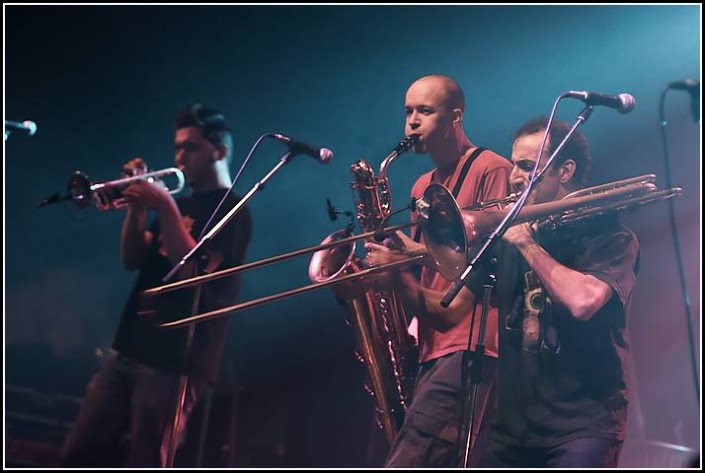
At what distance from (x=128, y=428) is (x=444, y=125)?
2.11 m

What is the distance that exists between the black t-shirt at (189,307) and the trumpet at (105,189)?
0.32 m

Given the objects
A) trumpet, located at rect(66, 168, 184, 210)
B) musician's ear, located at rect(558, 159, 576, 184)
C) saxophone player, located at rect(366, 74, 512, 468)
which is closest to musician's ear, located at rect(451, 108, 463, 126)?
saxophone player, located at rect(366, 74, 512, 468)

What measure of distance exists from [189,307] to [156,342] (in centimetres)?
23

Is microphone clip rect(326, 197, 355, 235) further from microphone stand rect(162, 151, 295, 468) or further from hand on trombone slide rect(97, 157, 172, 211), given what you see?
hand on trombone slide rect(97, 157, 172, 211)

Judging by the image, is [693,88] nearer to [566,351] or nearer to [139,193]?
[566,351]

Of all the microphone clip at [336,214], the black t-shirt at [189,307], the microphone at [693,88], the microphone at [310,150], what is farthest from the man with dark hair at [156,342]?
the microphone at [693,88]

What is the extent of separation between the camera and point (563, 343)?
3.12 meters

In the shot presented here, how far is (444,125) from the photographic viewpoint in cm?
371

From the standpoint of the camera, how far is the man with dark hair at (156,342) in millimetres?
3736

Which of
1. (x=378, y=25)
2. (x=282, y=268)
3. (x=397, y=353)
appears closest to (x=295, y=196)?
(x=282, y=268)

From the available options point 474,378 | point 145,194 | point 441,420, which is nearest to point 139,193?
point 145,194

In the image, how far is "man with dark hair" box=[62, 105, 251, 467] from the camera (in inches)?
147

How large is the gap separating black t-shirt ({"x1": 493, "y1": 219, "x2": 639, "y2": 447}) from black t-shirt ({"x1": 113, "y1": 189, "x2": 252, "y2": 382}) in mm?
1450

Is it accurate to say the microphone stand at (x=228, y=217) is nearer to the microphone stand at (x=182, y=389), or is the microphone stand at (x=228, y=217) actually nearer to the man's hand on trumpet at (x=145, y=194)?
the microphone stand at (x=182, y=389)
